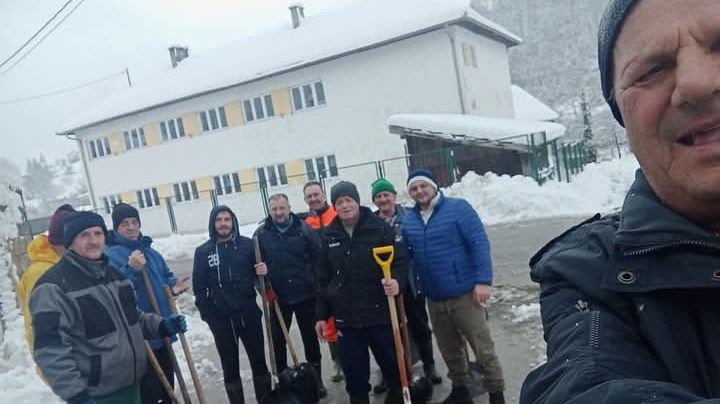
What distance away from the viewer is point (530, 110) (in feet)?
99.3

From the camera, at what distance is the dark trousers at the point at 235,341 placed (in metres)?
4.47

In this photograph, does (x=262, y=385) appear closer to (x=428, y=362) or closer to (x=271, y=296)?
(x=271, y=296)

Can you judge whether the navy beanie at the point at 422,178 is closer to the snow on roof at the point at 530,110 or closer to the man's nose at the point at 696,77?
the man's nose at the point at 696,77

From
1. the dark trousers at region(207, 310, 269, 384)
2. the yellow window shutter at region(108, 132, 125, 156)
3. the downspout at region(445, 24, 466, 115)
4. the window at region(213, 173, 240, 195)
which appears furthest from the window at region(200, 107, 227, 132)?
the dark trousers at region(207, 310, 269, 384)

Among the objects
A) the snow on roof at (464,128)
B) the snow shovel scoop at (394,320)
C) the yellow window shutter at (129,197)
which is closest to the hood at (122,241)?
the snow shovel scoop at (394,320)

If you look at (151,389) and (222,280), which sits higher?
(222,280)

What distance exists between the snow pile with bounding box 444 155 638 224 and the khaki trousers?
8.46 m

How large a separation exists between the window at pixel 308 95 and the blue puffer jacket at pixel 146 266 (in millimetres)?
16915

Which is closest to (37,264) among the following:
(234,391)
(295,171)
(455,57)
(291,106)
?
(234,391)

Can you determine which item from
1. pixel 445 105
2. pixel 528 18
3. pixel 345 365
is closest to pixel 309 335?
pixel 345 365

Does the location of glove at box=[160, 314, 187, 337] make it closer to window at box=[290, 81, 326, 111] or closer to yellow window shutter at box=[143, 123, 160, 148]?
window at box=[290, 81, 326, 111]

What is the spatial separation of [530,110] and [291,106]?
16.7 m

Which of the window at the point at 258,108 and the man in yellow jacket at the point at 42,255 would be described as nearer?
the man in yellow jacket at the point at 42,255

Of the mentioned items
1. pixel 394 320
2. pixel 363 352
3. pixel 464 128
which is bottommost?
pixel 363 352
